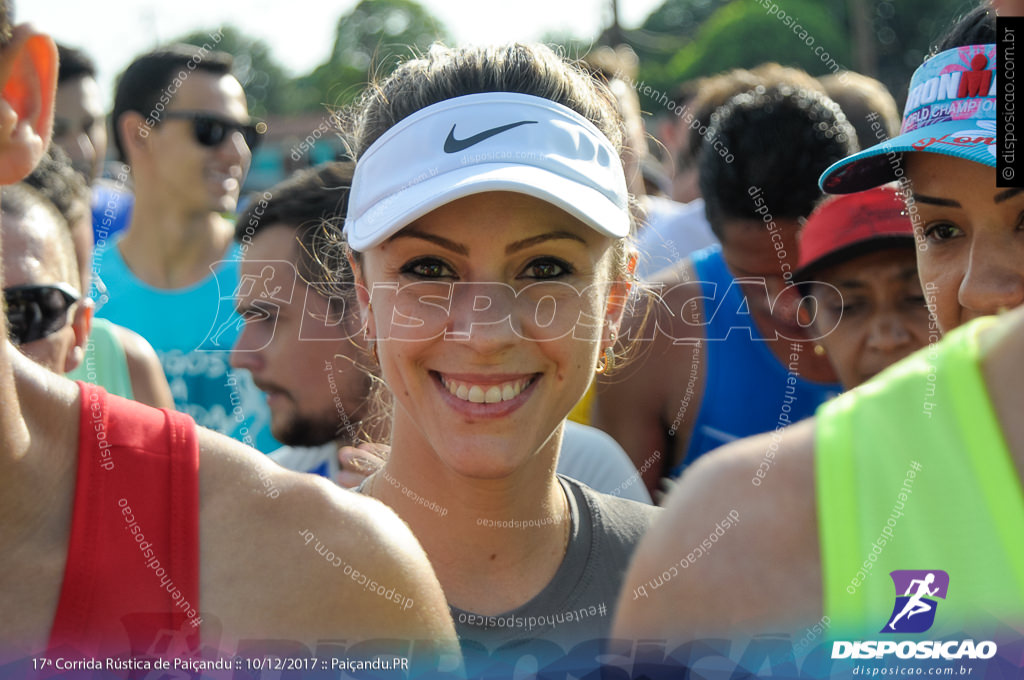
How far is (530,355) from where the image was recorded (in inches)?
70.9

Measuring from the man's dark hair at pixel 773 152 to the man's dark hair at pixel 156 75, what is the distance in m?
1.56

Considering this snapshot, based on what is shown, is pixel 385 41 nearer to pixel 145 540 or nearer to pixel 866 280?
pixel 866 280

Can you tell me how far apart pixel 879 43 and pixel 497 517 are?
28.9 m

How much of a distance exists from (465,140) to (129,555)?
912mm

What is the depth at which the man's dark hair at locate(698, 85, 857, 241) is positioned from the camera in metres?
2.56

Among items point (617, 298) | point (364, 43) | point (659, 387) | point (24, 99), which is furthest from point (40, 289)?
point (364, 43)

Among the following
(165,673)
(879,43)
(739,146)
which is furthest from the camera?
(879,43)

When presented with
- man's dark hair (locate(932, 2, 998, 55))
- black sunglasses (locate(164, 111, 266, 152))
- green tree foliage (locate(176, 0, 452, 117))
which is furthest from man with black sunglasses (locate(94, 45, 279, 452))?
man's dark hair (locate(932, 2, 998, 55))

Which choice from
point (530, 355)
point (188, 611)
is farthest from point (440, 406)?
point (188, 611)

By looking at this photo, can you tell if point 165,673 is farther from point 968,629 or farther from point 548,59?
point 548,59

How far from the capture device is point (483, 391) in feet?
5.93

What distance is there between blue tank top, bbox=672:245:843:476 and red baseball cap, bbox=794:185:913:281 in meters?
0.36

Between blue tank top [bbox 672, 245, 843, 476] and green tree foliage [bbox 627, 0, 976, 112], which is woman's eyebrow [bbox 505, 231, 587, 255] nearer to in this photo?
blue tank top [bbox 672, 245, 843, 476]

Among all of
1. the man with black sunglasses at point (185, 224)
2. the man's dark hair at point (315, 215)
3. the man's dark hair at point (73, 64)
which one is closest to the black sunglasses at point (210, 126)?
the man with black sunglasses at point (185, 224)
